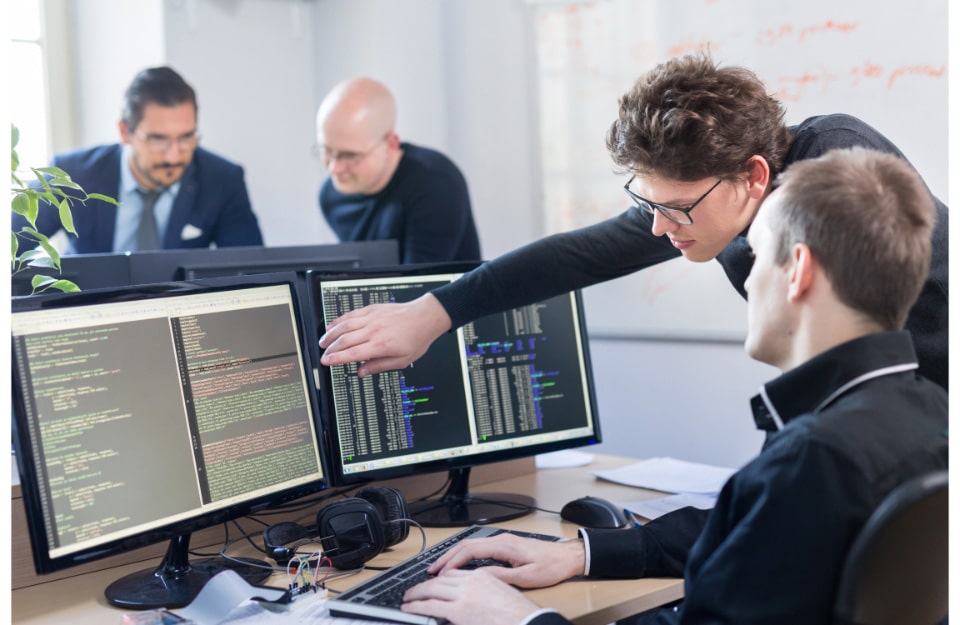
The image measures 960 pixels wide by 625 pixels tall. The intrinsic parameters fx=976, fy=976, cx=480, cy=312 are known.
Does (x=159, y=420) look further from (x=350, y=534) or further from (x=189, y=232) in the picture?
(x=189, y=232)

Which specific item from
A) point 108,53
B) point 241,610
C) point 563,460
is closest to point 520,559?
point 241,610

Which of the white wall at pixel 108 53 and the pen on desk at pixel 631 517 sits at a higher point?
the white wall at pixel 108 53

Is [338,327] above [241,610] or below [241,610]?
above

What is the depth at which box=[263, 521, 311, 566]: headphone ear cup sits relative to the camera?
149 cm

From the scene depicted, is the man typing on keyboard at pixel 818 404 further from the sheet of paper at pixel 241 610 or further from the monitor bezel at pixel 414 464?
the monitor bezel at pixel 414 464

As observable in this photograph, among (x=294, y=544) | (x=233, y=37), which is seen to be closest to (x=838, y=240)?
(x=294, y=544)

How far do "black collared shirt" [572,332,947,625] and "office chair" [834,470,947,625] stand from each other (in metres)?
0.03

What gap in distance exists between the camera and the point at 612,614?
1.30 meters

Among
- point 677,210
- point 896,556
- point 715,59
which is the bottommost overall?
point 896,556

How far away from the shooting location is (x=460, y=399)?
1727 millimetres

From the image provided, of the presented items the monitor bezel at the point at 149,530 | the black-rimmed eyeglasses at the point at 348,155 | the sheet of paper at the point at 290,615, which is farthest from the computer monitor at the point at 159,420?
the black-rimmed eyeglasses at the point at 348,155

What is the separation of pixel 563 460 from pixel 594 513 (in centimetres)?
48

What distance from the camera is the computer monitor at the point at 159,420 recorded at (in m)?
1.19

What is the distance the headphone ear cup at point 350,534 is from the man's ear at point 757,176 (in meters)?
0.76
